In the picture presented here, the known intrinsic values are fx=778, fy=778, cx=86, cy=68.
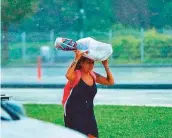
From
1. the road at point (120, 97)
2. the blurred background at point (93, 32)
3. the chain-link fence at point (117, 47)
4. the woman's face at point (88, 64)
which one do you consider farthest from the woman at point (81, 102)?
the chain-link fence at point (117, 47)

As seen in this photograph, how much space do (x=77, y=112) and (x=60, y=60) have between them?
105ft

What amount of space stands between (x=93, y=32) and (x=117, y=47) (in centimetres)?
222

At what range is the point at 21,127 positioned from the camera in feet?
13.3

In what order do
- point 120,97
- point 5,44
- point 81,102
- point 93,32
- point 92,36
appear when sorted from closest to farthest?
point 81,102, point 120,97, point 92,36, point 93,32, point 5,44

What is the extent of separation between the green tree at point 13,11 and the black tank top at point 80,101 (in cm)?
2532

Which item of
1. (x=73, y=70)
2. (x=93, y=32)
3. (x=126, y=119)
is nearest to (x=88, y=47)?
(x=73, y=70)

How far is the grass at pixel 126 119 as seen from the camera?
10164mm

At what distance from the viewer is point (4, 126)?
13.2ft

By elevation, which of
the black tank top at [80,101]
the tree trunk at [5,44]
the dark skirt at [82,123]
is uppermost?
the black tank top at [80,101]

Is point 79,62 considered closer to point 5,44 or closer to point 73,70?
point 73,70

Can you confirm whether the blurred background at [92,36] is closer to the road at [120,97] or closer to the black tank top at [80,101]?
the road at [120,97]

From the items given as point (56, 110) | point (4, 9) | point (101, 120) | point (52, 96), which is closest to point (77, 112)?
point (101, 120)

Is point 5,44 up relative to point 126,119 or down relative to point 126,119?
down

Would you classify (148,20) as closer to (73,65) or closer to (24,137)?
(73,65)
